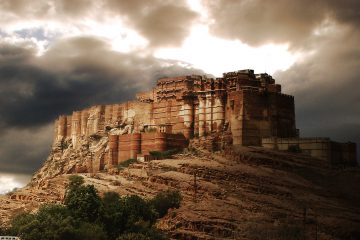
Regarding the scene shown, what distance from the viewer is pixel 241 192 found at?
278 ft

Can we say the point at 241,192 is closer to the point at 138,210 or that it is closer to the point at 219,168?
the point at 219,168

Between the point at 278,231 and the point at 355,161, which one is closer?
the point at 278,231

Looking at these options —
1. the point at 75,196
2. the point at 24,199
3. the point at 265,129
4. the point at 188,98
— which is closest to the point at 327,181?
the point at 265,129

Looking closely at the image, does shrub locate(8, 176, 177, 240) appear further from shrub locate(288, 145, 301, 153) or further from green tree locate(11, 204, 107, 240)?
shrub locate(288, 145, 301, 153)

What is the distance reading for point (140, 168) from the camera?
314 ft

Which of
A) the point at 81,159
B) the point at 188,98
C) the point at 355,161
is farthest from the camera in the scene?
the point at 81,159

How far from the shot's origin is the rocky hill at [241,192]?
250ft

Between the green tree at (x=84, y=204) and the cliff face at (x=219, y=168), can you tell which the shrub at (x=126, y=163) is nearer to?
the cliff face at (x=219, y=168)

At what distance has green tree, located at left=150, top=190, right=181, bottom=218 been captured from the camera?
80.2 meters

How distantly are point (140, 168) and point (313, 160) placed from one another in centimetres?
2301

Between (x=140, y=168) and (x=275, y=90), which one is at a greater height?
(x=275, y=90)

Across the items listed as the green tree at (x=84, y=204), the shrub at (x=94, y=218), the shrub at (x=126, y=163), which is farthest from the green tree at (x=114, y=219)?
the shrub at (x=126, y=163)

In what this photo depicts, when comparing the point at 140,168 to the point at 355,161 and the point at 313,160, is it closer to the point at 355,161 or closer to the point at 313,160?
the point at 313,160

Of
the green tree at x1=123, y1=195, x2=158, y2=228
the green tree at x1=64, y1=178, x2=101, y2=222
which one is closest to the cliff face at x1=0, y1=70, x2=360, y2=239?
the green tree at x1=123, y1=195, x2=158, y2=228
